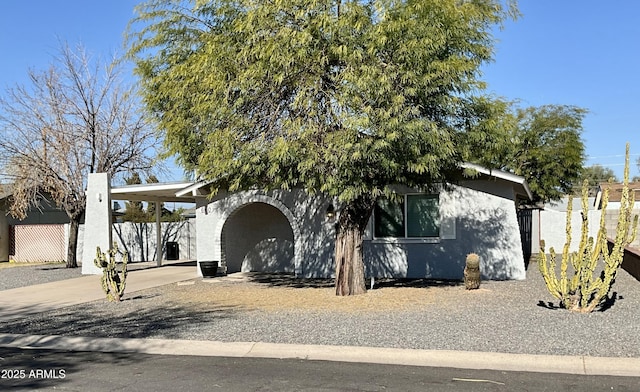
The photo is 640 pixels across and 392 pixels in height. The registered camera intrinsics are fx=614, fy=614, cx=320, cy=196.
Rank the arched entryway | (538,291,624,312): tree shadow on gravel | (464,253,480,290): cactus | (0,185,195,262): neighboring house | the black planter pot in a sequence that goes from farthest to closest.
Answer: (0,185,195,262): neighboring house, the arched entryway, the black planter pot, (464,253,480,290): cactus, (538,291,624,312): tree shadow on gravel

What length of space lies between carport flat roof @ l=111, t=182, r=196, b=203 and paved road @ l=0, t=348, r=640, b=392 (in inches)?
414

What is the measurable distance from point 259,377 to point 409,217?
10.3 m

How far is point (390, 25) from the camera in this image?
10.3 m

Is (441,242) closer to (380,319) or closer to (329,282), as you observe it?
(329,282)

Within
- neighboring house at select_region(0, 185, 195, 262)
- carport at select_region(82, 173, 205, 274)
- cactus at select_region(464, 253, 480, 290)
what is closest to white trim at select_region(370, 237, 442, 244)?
cactus at select_region(464, 253, 480, 290)

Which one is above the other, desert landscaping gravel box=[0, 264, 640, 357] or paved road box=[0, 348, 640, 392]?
desert landscaping gravel box=[0, 264, 640, 357]

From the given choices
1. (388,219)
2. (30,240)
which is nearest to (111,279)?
(388,219)

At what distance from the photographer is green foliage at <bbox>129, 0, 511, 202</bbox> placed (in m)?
10.3

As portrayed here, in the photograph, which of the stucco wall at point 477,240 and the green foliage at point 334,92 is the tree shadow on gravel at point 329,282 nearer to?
the stucco wall at point 477,240

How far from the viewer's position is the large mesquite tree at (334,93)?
10.3 meters

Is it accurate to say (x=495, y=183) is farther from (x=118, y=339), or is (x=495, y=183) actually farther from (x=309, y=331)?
(x=118, y=339)

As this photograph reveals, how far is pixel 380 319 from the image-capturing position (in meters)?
10.1

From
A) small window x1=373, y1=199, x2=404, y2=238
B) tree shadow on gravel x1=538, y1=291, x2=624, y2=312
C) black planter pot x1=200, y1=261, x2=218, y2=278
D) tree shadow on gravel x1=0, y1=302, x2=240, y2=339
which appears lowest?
tree shadow on gravel x1=0, y1=302, x2=240, y2=339

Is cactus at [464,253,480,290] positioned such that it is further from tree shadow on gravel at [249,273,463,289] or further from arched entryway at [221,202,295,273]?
arched entryway at [221,202,295,273]
